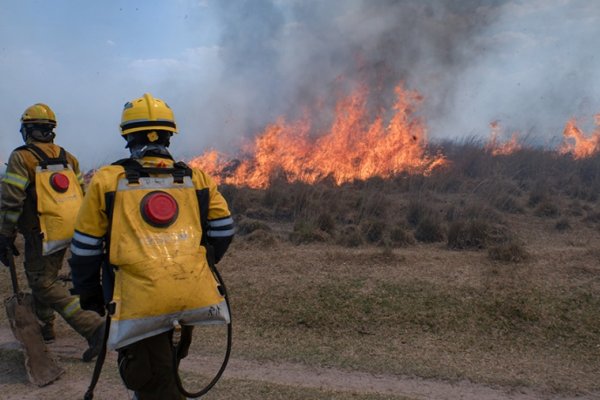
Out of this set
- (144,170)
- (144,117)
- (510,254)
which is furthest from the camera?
(510,254)

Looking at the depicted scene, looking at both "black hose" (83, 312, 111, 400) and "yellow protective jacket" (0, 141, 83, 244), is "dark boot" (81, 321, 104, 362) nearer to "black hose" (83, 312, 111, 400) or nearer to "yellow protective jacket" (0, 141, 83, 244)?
"yellow protective jacket" (0, 141, 83, 244)

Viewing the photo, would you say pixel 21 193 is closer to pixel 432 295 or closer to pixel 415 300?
pixel 415 300

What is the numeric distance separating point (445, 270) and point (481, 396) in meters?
3.14

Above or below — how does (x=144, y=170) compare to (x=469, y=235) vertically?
above

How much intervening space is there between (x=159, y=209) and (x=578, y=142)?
22.1m

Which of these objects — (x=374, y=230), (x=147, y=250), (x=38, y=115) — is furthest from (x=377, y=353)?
(x=374, y=230)

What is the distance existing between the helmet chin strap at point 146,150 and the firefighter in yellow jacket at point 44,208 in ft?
6.93

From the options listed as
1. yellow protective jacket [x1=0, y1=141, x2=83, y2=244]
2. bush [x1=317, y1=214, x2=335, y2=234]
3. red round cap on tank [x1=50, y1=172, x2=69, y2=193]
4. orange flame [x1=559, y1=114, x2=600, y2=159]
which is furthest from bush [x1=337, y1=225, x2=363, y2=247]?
orange flame [x1=559, y1=114, x2=600, y2=159]

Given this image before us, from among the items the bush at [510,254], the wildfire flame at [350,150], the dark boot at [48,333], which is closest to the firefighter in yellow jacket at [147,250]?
the dark boot at [48,333]

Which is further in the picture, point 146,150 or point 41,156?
point 41,156

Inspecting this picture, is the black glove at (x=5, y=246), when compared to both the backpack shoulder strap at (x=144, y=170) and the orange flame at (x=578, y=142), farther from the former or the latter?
the orange flame at (x=578, y=142)

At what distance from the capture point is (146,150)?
2.84 metres

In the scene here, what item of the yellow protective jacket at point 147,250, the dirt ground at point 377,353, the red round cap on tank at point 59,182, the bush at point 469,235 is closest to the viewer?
the yellow protective jacket at point 147,250

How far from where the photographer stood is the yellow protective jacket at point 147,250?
2.53 m
